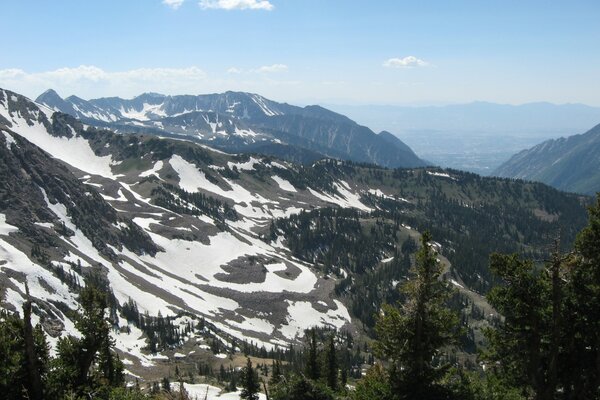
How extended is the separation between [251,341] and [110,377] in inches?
3402

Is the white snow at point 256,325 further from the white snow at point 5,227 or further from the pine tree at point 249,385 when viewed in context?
the pine tree at point 249,385

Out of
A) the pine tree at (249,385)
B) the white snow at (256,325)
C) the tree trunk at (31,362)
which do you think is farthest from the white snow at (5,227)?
the tree trunk at (31,362)

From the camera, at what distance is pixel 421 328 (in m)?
29.4

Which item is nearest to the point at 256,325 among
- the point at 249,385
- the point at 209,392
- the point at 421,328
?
the point at 209,392

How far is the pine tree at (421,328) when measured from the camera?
29.2m

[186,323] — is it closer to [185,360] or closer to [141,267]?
[185,360]

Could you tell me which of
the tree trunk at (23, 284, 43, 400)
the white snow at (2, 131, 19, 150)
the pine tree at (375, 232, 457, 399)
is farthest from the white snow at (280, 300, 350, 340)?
the white snow at (2, 131, 19, 150)

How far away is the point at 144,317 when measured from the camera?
13312 centimetres

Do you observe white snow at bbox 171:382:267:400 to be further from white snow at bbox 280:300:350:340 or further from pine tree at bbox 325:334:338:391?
white snow at bbox 280:300:350:340

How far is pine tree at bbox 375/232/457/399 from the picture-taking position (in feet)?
95.7

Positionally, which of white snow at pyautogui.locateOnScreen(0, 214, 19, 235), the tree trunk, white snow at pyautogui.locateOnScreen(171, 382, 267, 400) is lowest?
white snow at pyautogui.locateOnScreen(171, 382, 267, 400)

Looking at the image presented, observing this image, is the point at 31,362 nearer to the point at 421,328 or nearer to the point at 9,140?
the point at 421,328

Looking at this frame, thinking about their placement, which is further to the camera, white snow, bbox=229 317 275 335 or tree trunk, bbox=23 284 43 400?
white snow, bbox=229 317 275 335

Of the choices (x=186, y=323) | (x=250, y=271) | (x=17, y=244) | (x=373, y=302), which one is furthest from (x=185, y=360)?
(x=373, y=302)
